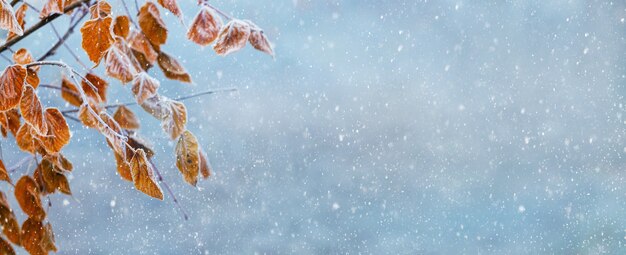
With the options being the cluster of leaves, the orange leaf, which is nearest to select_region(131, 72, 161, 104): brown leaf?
the cluster of leaves

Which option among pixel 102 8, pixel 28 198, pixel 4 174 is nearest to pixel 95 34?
pixel 102 8

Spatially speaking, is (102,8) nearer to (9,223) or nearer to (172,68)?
(172,68)

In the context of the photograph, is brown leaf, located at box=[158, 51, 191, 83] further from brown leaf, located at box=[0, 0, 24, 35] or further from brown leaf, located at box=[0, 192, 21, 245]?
brown leaf, located at box=[0, 192, 21, 245]

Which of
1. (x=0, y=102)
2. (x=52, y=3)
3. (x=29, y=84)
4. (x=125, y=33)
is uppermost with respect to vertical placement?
(x=125, y=33)

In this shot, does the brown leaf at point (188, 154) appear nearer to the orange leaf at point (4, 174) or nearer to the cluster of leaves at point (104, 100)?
the cluster of leaves at point (104, 100)

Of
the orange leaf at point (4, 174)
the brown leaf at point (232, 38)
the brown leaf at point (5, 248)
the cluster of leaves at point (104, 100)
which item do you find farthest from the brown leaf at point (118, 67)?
the brown leaf at point (5, 248)

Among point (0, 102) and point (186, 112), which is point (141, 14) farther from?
point (0, 102)

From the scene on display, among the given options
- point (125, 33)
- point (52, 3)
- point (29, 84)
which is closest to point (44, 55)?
point (125, 33)
